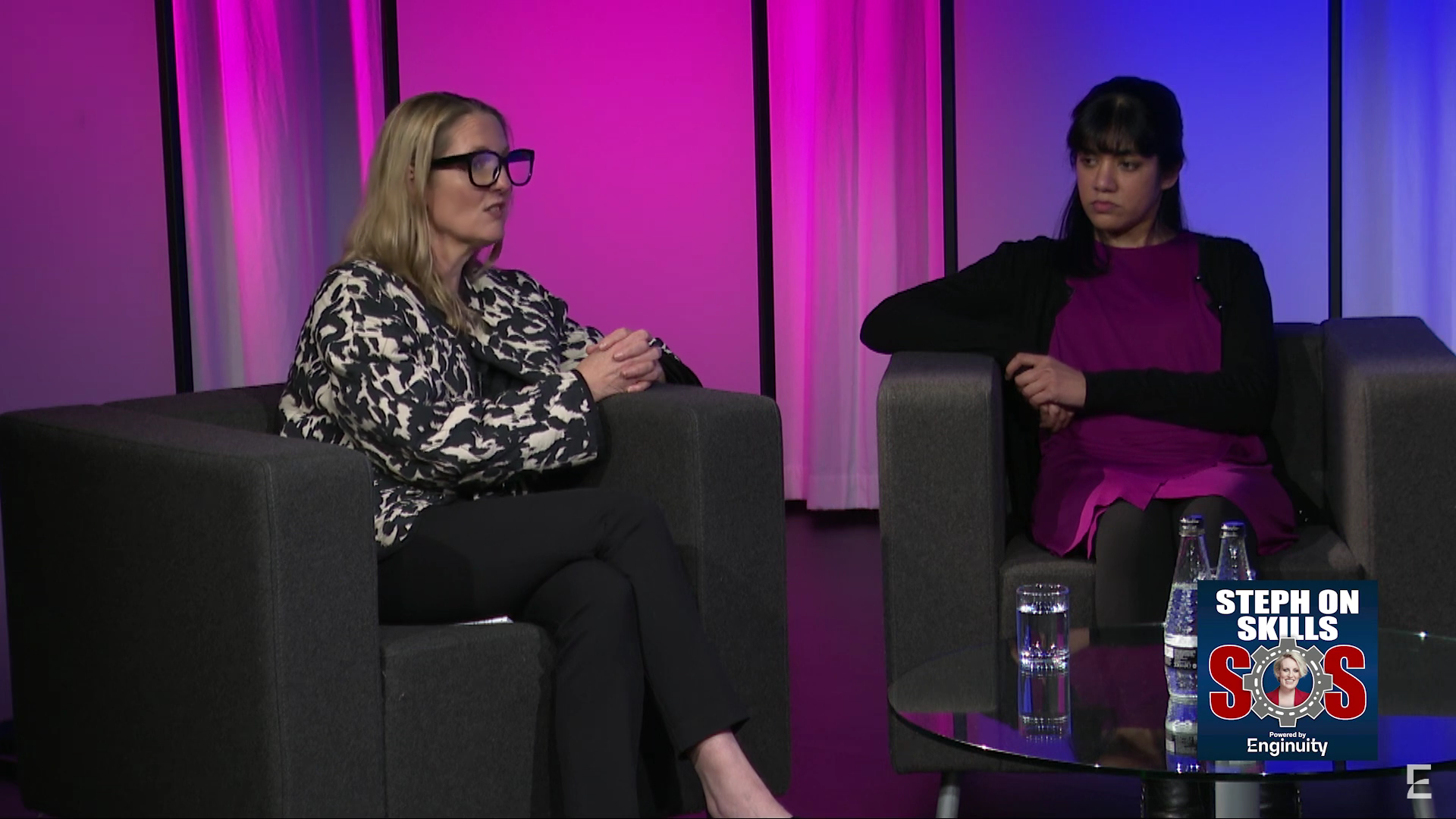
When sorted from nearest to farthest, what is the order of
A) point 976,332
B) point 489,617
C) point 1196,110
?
1. point 489,617
2. point 976,332
3. point 1196,110

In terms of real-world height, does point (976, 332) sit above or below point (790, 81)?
below

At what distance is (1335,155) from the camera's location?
5.52 m

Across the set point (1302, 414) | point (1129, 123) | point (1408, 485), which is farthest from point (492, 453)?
point (1302, 414)

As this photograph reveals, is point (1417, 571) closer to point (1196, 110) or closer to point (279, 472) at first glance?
point (279, 472)

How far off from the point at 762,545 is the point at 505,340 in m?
0.57

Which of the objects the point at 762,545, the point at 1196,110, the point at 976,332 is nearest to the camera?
the point at 762,545

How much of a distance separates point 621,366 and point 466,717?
71cm

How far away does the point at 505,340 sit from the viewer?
313 centimetres

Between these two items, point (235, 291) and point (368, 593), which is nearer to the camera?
point (368, 593)

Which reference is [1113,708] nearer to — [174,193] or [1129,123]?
[1129,123]

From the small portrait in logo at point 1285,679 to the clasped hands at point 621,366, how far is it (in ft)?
4.20

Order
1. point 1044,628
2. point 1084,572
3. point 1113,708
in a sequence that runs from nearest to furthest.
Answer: point 1113,708, point 1044,628, point 1084,572

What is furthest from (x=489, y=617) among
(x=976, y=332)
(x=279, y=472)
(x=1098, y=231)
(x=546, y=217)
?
(x=546, y=217)
